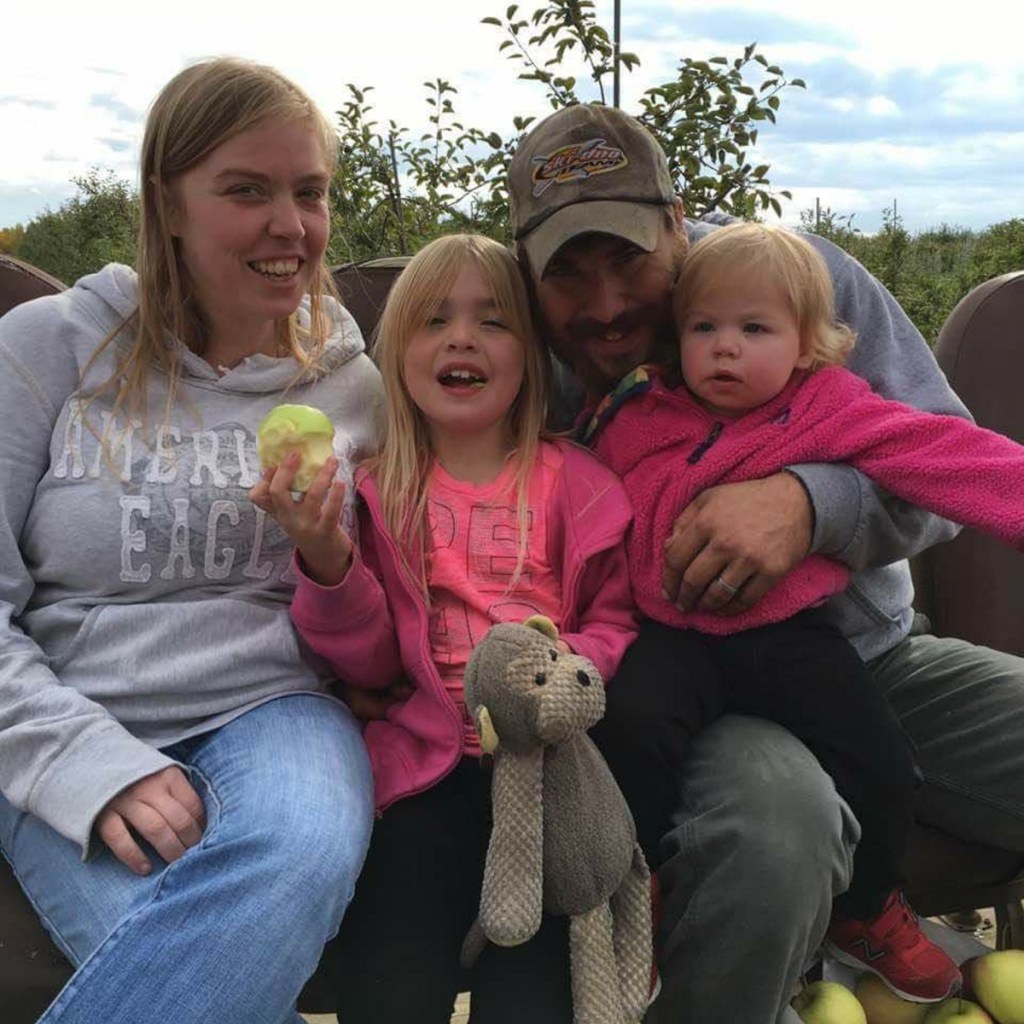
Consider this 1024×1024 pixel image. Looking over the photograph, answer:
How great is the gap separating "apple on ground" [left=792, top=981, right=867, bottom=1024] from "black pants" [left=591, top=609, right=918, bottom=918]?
28 cm

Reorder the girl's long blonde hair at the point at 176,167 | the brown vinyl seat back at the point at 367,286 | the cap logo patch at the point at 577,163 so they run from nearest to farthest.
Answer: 1. the girl's long blonde hair at the point at 176,167
2. the cap logo patch at the point at 577,163
3. the brown vinyl seat back at the point at 367,286

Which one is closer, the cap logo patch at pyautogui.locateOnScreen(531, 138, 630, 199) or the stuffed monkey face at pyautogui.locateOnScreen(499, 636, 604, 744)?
the stuffed monkey face at pyautogui.locateOnScreen(499, 636, 604, 744)

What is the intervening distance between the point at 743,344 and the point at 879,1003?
4.16ft

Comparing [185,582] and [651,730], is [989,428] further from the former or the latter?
[185,582]

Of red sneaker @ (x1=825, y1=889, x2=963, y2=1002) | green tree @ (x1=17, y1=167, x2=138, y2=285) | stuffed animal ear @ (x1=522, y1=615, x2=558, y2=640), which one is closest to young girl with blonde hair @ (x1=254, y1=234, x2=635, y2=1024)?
stuffed animal ear @ (x1=522, y1=615, x2=558, y2=640)

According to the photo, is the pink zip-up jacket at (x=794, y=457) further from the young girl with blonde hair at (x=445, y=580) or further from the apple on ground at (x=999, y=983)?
the apple on ground at (x=999, y=983)

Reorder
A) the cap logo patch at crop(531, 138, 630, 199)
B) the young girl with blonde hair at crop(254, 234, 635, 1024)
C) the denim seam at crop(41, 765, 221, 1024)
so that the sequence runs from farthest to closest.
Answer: the cap logo patch at crop(531, 138, 630, 199), the young girl with blonde hair at crop(254, 234, 635, 1024), the denim seam at crop(41, 765, 221, 1024)

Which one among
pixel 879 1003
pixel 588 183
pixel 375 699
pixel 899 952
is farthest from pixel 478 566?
pixel 879 1003

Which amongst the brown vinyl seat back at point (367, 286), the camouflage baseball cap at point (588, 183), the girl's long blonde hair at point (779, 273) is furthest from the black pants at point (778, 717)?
the brown vinyl seat back at point (367, 286)

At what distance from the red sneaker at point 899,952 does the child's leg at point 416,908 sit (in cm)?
67

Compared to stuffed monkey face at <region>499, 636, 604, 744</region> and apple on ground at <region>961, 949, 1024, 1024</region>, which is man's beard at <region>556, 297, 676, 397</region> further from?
apple on ground at <region>961, 949, 1024, 1024</region>

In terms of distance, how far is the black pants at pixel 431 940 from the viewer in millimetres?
1554

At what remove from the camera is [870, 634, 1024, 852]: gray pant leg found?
75.6 inches

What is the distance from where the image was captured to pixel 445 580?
6.10 feet
